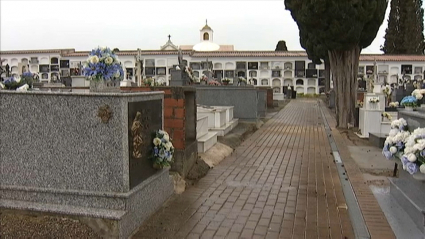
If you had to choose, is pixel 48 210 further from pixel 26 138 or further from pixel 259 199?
pixel 259 199

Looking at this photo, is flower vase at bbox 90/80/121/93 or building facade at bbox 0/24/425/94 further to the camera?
building facade at bbox 0/24/425/94

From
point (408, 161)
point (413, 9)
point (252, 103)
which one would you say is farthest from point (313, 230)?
point (413, 9)

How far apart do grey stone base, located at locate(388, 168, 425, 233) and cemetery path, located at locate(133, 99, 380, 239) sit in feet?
2.08

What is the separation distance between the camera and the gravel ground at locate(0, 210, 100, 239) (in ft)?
11.9

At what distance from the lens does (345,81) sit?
13.5 metres

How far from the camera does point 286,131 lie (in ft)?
40.8

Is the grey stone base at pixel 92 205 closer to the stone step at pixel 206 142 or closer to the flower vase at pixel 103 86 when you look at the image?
the flower vase at pixel 103 86

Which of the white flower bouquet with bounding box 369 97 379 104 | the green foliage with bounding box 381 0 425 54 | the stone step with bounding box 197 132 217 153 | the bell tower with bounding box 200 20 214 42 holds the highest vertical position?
the bell tower with bounding box 200 20 214 42

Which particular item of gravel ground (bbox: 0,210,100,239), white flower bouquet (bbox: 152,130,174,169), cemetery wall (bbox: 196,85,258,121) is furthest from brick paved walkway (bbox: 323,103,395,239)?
cemetery wall (bbox: 196,85,258,121)

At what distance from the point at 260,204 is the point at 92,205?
1.98 m

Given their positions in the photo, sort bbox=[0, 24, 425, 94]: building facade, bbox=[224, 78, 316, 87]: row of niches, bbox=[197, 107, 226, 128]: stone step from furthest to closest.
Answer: bbox=[224, 78, 316, 87]: row of niches < bbox=[0, 24, 425, 94]: building facade < bbox=[197, 107, 226, 128]: stone step

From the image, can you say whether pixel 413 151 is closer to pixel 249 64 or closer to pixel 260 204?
pixel 260 204

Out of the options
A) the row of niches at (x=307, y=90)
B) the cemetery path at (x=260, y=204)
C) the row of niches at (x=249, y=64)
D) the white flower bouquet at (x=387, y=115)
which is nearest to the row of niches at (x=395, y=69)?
the row of niches at (x=307, y=90)

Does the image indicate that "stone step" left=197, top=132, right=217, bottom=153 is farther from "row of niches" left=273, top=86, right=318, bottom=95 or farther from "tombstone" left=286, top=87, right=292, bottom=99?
"row of niches" left=273, top=86, right=318, bottom=95
